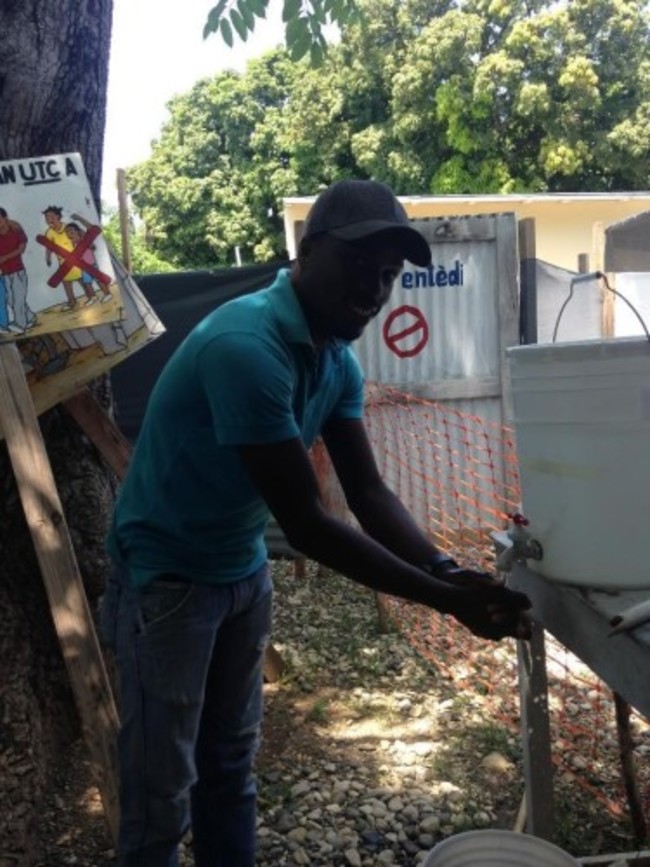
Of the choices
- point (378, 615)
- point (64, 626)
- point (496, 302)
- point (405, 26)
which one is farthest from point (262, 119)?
point (64, 626)

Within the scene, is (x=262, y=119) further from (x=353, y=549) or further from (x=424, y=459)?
(x=353, y=549)

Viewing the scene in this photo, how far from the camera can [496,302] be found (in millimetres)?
6344

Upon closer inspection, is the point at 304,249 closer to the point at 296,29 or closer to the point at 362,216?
the point at 362,216

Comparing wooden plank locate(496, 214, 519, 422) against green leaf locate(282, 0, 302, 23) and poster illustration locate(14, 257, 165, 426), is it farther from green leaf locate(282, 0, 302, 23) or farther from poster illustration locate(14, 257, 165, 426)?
poster illustration locate(14, 257, 165, 426)

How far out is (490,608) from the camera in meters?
1.81

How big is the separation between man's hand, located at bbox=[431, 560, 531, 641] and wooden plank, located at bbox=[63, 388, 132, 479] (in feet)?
5.13

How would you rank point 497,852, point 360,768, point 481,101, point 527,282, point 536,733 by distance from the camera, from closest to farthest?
point 497,852, point 536,733, point 360,768, point 527,282, point 481,101

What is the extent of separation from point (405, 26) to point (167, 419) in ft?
82.1

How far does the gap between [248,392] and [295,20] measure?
2.71 metres

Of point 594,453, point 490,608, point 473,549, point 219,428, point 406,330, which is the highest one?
point 219,428

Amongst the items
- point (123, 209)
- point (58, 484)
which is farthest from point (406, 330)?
point (58, 484)

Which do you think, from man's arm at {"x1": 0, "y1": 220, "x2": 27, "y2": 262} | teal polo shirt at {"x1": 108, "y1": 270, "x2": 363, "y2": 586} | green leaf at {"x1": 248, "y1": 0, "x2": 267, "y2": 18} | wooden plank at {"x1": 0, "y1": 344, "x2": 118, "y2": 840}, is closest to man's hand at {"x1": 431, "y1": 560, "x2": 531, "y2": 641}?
teal polo shirt at {"x1": 108, "y1": 270, "x2": 363, "y2": 586}

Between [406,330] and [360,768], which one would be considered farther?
[406,330]

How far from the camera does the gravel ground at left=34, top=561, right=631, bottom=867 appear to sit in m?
2.90
